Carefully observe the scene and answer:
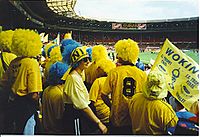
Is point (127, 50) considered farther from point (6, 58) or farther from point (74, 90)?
point (6, 58)

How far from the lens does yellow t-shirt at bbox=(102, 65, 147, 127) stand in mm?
3250

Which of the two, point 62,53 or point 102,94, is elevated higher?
point 62,53

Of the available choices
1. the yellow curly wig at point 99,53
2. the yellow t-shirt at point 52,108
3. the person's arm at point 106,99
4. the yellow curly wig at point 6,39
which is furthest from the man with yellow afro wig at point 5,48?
the person's arm at point 106,99

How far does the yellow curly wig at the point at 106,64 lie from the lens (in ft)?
11.0

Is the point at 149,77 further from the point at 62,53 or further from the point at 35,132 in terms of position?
the point at 35,132

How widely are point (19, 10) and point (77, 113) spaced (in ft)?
3.37

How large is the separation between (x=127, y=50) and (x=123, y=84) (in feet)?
0.89

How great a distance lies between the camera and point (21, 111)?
340 cm

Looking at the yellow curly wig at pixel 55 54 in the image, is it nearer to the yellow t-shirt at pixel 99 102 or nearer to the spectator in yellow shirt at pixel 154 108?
the yellow t-shirt at pixel 99 102

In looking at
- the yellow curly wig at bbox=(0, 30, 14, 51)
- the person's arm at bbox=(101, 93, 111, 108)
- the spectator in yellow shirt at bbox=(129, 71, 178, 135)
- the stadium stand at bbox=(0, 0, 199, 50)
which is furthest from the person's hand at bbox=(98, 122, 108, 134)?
the yellow curly wig at bbox=(0, 30, 14, 51)

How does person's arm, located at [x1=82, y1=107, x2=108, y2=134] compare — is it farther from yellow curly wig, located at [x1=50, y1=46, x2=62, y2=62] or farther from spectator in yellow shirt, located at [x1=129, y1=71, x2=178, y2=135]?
yellow curly wig, located at [x1=50, y1=46, x2=62, y2=62]

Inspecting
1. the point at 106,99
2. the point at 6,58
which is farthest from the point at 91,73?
the point at 6,58

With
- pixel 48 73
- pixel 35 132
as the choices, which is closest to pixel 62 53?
pixel 48 73

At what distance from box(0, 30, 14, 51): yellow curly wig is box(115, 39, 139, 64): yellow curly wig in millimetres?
888
